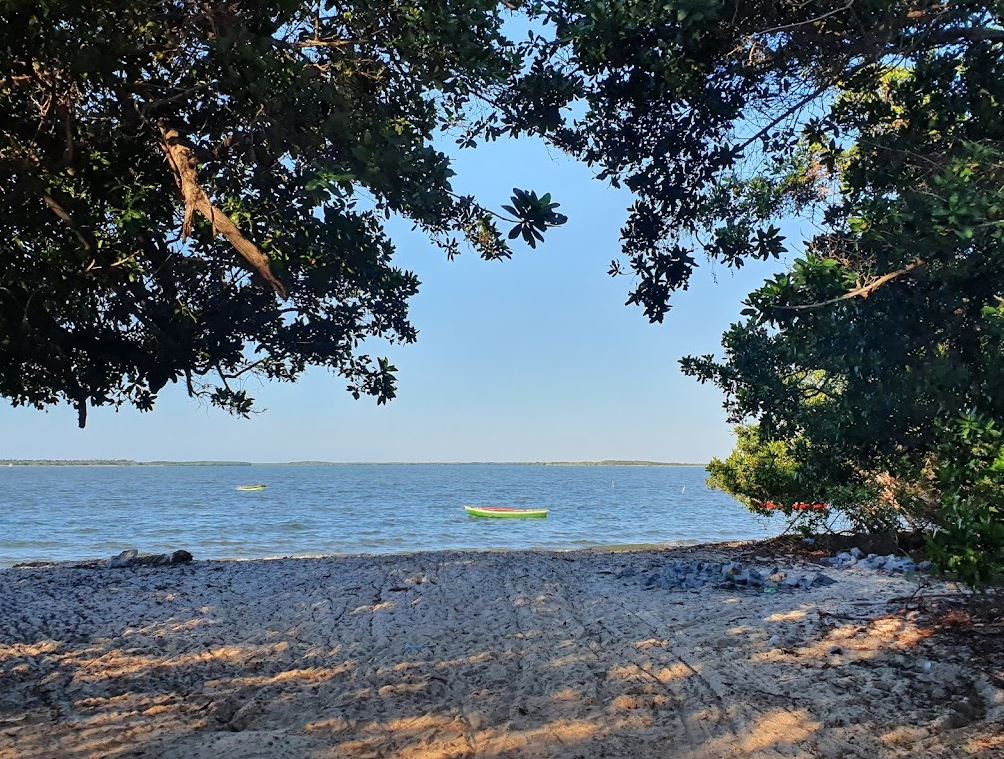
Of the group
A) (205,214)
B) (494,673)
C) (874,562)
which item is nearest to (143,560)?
(494,673)

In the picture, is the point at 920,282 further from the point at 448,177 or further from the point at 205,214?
the point at 205,214

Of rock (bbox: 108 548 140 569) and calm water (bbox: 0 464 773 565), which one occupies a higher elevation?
rock (bbox: 108 548 140 569)

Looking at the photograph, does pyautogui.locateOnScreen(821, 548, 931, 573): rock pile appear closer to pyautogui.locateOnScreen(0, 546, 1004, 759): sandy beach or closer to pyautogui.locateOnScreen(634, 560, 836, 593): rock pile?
pyautogui.locateOnScreen(0, 546, 1004, 759): sandy beach

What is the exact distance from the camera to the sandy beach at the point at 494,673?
15.7 feet

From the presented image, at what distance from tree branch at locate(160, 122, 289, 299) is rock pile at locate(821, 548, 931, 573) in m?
10.6

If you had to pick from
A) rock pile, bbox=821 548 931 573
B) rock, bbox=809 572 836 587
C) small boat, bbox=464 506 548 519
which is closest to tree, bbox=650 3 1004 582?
rock, bbox=809 572 836 587

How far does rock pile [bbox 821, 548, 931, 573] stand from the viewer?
1117 centimetres

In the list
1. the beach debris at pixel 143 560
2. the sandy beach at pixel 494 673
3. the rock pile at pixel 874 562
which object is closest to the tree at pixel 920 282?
the sandy beach at pixel 494 673

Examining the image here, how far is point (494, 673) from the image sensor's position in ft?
21.1

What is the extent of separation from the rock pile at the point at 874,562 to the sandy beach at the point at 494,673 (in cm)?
45

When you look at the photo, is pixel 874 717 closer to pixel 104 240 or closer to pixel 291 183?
pixel 291 183

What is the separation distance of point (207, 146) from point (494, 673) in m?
5.12

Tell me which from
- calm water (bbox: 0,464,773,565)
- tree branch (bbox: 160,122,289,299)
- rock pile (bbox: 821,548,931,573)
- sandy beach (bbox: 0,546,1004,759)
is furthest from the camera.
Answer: calm water (bbox: 0,464,773,565)

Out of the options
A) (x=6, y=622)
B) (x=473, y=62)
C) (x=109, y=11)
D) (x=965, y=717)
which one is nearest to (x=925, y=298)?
(x=965, y=717)
